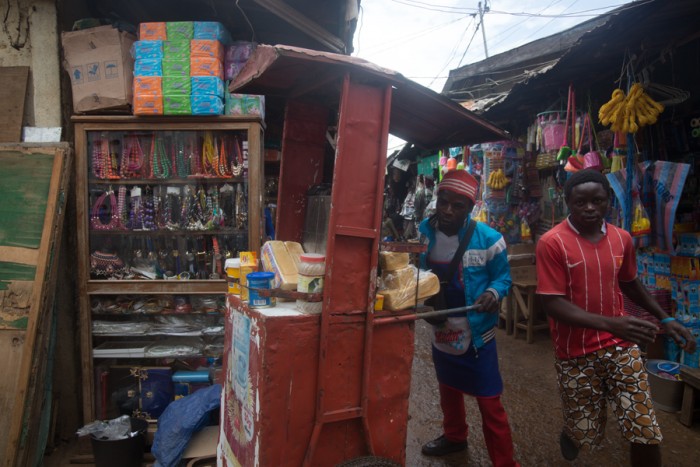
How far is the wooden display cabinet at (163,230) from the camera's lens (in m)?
3.68

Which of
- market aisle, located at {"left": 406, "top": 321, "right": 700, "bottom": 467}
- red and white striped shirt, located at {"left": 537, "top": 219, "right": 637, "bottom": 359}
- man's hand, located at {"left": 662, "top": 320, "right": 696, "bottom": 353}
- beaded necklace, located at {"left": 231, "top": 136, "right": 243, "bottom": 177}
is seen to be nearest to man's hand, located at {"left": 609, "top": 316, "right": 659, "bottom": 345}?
red and white striped shirt, located at {"left": 537, "top": 219, "right": 637, "bottom": 359}

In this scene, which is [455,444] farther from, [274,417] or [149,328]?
[149,328]

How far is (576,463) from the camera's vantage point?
10.5ft

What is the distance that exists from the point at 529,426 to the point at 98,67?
4.77 m

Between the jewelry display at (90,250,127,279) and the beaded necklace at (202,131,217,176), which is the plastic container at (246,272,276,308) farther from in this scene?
the jewelry display at (90,250,127,279)

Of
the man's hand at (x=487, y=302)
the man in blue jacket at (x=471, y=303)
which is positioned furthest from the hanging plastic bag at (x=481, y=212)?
the man's hand at (x=487, y=302)

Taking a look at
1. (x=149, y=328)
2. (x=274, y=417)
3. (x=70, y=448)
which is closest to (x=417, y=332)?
(x=149, y=328)

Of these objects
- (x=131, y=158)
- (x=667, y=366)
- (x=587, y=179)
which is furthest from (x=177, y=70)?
(x=667, y=366)

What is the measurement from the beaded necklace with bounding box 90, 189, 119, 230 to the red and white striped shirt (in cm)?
349

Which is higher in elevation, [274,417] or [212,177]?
[212,177]

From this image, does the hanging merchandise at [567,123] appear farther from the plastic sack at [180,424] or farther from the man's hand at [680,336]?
the plastic sack at [180,424]

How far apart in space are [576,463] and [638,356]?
4.28ft

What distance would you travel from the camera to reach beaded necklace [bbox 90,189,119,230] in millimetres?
3720

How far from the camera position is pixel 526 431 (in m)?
3.73
